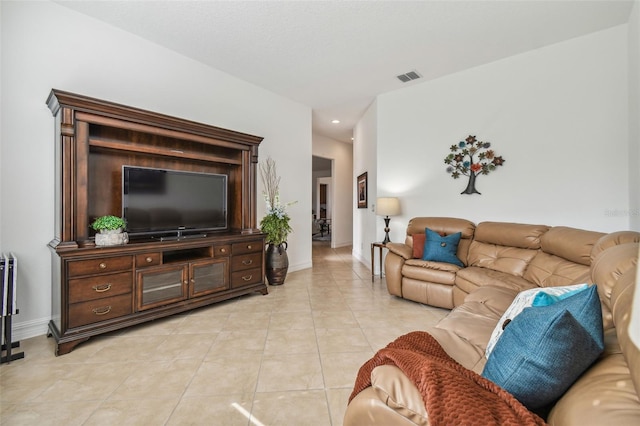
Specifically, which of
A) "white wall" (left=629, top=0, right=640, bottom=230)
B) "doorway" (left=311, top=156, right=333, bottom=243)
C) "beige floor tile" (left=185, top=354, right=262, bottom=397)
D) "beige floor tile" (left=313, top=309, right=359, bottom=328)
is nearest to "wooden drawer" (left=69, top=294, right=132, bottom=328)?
"beige floor tile" (left=185, top=354, right=262, bottom=397)

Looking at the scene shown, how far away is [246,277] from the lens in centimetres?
331

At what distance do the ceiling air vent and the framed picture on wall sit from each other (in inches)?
73.8

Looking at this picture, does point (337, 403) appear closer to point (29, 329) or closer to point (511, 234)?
point (511, 234)

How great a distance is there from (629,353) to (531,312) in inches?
8.9

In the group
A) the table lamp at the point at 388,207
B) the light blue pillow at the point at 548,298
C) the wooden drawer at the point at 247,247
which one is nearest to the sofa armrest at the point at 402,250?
the table lamp at the point at 388,207

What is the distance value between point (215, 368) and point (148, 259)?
124 cm

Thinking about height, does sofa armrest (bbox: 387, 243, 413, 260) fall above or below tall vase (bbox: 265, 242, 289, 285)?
above

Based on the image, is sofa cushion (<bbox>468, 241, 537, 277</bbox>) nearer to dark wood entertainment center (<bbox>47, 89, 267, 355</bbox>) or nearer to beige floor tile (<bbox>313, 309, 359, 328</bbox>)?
beige floor tile (<bbox>313, 309, 359, 328</bbox>)

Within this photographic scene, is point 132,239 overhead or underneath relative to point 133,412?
overhead

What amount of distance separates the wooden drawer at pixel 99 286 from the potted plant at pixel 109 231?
276 millimetres

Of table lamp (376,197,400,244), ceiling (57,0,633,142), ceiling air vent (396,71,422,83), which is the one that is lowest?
table lamp (376,197,400,244)

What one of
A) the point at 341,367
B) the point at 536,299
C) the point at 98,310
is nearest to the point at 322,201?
the point at 98,310

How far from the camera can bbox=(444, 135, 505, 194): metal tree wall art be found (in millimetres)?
3535

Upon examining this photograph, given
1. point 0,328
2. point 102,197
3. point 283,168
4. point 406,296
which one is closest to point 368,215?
point 283,168
